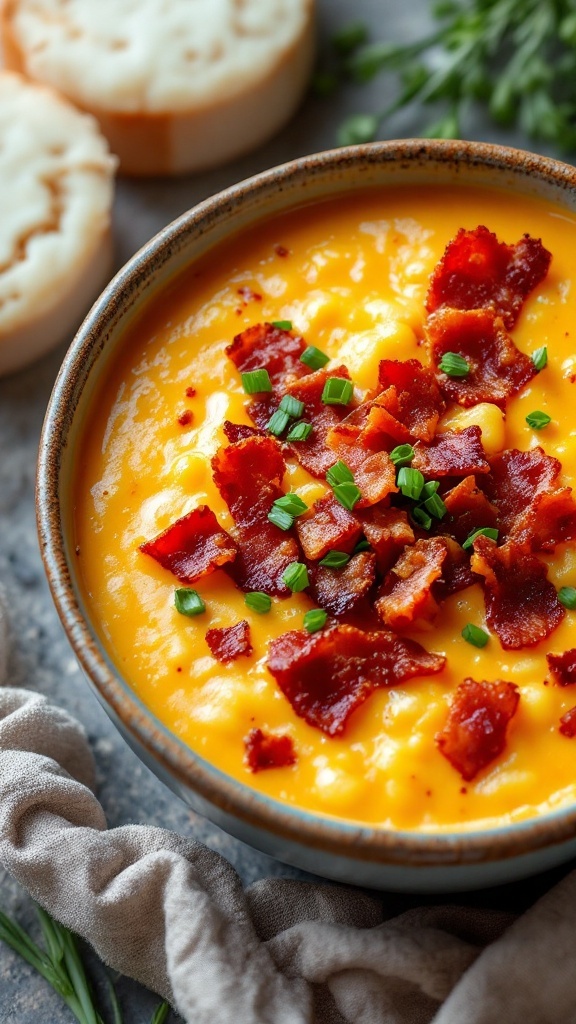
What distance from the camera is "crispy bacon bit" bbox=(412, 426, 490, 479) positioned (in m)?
3.03

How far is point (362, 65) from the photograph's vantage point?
4523 millimetres

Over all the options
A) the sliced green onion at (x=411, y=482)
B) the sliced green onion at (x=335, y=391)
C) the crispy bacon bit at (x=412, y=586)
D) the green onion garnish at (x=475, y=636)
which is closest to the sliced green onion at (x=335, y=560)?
the crispy bacon bit at (x=412, y=586)

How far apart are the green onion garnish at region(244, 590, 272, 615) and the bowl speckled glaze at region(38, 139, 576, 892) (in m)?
0.37

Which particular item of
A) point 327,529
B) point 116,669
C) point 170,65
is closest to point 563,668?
point 327,529

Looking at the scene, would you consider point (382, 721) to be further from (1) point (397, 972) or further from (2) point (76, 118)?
(2) point (76, 118)

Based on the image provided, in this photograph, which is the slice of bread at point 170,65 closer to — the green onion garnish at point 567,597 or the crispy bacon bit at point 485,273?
the crispy bacon bit at point 485,273

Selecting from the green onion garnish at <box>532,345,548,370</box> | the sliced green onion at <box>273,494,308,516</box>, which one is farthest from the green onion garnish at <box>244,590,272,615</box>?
the green onion garnish at <box>532,345,548,370</box>

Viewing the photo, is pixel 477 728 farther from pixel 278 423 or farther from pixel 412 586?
pixel 278 423

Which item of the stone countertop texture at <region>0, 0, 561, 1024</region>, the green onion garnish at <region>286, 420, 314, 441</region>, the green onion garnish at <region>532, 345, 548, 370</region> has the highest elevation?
the green onion garnish at <region>532, 345, 548, 370</region>

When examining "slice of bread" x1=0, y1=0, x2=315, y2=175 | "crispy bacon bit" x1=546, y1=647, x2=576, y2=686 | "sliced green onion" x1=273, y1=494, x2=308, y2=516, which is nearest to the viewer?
"crispy bacon bit" x1=546, y1=647, x2=576, y2=686

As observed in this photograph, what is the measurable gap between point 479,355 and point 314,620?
3.02ft

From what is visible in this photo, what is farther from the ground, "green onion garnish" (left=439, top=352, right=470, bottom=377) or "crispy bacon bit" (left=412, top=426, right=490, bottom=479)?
"green onion garnish" (left=439, top=352, right=470, bottom=377)

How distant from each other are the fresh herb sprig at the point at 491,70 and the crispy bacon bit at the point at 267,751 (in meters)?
2.50

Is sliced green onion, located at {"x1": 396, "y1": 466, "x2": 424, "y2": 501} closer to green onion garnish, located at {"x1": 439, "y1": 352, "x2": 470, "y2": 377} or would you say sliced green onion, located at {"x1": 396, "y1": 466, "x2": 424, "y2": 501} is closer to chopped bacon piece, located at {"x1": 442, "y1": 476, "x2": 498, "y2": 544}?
chopped bacon piece, located at {"x1": 442, "y1": 476, "x2": 498, "y2": 544}
